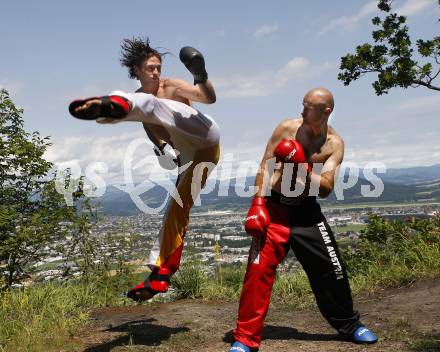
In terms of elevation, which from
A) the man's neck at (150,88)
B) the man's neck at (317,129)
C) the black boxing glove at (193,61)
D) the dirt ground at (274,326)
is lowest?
the dirt ground at (274,326)

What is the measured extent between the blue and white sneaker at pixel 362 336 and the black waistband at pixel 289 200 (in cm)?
111

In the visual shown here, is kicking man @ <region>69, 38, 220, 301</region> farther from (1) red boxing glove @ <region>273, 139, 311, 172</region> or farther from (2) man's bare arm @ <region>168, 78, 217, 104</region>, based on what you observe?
(1) red boxing glove @ <region>273, 139, 311, 172</region>

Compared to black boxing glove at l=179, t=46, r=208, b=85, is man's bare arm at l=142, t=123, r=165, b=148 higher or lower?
lower

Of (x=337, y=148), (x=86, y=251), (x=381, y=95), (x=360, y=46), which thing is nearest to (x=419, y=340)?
(x=337, y=148)

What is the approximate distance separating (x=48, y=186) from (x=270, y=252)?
16.9 ft

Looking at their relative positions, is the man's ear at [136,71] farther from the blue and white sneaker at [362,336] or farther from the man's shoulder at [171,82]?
the blue and white sneaker at [362,336]

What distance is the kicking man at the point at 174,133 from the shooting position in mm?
3252

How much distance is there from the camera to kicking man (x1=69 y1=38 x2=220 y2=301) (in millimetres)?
3252

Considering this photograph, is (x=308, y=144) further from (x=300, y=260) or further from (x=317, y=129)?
(x=300, y=260)

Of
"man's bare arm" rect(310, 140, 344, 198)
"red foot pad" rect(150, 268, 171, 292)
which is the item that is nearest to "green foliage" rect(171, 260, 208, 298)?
"red foot pad" rect(150, 268, 171, 292)

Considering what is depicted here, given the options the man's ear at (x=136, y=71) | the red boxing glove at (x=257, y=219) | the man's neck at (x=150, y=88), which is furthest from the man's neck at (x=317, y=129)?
the man's ear at (x=136, y=71)

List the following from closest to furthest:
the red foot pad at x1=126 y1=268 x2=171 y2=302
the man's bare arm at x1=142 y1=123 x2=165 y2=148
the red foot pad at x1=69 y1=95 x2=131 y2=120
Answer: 1. the red foot pad at x1=69 y1=95 x2=131 y2=120
2. the red foot pad at x1=126 y1=268 x2=171 y2=302
3. the man's bare arm at x1=142 y1=123 x2=165 y2=148

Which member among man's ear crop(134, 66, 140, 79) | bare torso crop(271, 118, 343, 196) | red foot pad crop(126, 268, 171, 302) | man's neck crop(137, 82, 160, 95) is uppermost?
man's ear crop(134, 66, 140, 79)

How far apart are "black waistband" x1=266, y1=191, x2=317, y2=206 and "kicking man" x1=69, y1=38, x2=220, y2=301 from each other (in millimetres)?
617
